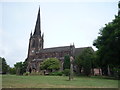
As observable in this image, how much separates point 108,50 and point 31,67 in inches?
2429

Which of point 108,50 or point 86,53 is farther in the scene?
point 86,53

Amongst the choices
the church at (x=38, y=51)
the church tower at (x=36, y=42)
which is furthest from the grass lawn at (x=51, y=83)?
the church tower at (x=36, y=42)

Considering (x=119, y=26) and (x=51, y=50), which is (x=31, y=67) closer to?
(x=51, y=50)

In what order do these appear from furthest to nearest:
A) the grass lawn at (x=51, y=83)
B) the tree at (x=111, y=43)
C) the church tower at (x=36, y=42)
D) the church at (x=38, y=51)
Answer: the church tower at (x=36, y=42)
the church at (x=38, y=51)
the tree at (x=111, y=43)
the grass lawn at (x=51, y=83)

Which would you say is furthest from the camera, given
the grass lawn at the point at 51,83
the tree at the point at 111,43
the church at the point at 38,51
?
the church at the point at 38,51

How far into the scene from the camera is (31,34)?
93.7 m

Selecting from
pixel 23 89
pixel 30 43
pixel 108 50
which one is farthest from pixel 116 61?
pixel 30 43

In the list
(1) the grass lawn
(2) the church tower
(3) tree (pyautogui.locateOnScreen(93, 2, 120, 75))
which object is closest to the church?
(2) the church tower

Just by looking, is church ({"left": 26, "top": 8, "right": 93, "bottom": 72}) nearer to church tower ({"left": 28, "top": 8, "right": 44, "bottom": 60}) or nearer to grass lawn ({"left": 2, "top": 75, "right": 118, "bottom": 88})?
church tower ({"left": 28, "top": 8, "right": 44, "bottom": 60})

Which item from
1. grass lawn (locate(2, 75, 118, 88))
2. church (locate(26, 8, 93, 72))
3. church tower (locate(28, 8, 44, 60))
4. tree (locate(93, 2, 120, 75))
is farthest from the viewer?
church tower (locate(28, 8, 44, 60))

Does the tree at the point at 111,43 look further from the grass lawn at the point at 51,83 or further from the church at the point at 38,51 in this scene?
the church at the point at 38,51

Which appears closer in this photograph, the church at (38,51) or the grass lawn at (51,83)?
the grass lawn at (51,83)

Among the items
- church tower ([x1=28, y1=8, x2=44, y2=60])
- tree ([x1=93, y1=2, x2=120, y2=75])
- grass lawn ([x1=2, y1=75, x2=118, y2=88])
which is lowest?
grass lawn ([x1=2, y1=75, x2=118, y2=88])

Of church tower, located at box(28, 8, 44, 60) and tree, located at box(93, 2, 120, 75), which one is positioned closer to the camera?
tree, located at box(93, 2, 120, 75)
